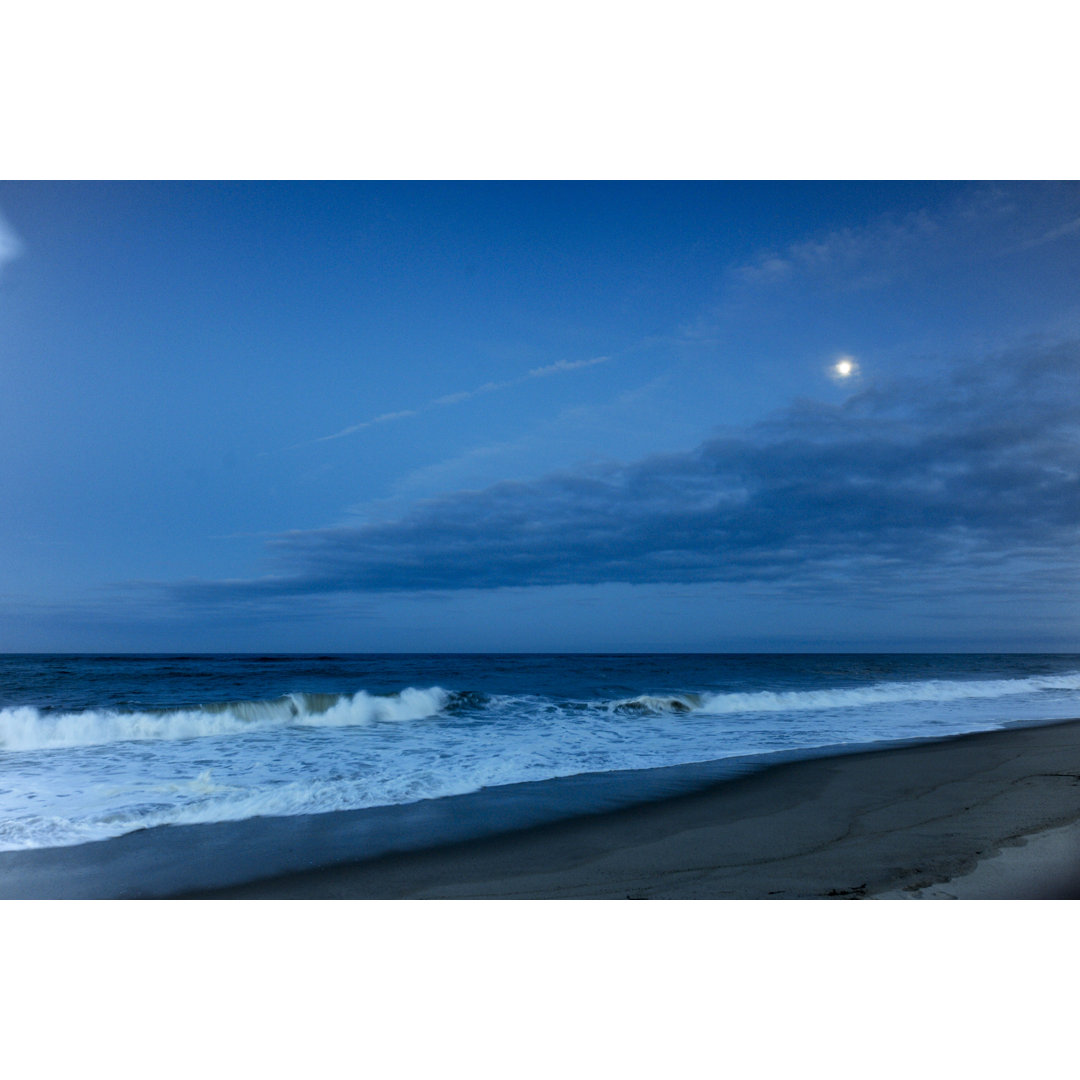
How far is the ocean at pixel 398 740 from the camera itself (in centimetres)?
538

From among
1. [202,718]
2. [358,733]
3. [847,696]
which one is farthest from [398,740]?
[847,696]

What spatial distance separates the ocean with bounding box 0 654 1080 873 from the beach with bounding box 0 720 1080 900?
1.33 ft

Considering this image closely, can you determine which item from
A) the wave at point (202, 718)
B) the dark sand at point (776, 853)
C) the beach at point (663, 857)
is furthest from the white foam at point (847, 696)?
the beach at point (663, 857)

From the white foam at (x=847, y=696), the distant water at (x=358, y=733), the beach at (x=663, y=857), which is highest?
the beach at (x=663, y=857)

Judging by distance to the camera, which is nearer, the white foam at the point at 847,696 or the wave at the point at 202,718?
the wave at the point at 202,718

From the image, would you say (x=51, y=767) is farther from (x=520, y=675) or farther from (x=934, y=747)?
A: (x=520, y=675)

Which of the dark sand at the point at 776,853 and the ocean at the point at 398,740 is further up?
the dark sand at the point at 776,853

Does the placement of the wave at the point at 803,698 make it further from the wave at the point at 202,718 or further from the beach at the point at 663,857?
the beach at the point at 663,857

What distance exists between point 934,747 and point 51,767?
10941 millimetres

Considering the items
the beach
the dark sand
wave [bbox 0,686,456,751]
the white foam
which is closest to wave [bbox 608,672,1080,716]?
the white foam

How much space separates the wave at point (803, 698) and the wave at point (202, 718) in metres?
4.67

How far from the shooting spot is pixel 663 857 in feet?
13.4

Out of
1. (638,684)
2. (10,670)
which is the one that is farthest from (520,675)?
(10,670)

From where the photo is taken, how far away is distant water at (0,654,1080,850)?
18.5 feet
